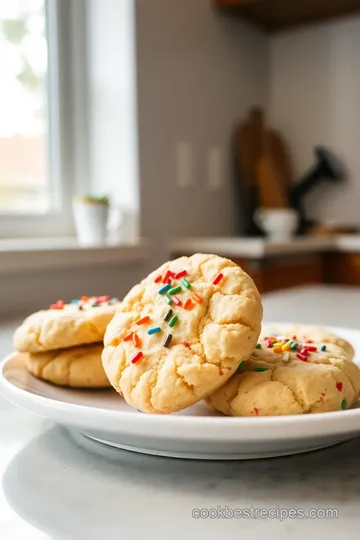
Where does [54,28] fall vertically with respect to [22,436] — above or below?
above

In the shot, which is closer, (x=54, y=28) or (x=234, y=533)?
(x=234, y=533)

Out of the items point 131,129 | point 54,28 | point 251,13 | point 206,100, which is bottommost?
point 131,129

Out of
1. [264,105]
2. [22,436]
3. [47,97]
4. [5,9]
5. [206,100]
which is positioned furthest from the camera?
[264,105]

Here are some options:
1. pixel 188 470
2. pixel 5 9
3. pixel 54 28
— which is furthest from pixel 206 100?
pixel 188 470

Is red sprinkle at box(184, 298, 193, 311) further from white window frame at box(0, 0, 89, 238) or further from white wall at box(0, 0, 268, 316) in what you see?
white window frame at box(0, 0, 89, 238)

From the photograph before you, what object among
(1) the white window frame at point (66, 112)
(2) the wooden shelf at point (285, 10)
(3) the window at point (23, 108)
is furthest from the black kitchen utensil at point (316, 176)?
(3) the window at point (23, 108)

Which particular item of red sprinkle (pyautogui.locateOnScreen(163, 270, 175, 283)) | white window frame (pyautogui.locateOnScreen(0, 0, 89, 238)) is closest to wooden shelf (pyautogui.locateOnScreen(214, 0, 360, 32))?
white window frame (pyautogui.locateOnScreen(0, 0, 89, 238))

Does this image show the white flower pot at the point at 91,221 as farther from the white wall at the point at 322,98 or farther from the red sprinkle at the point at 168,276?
the red sprinkle at the point at 168,276

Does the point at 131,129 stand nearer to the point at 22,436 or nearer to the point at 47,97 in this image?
the point at 47,97
